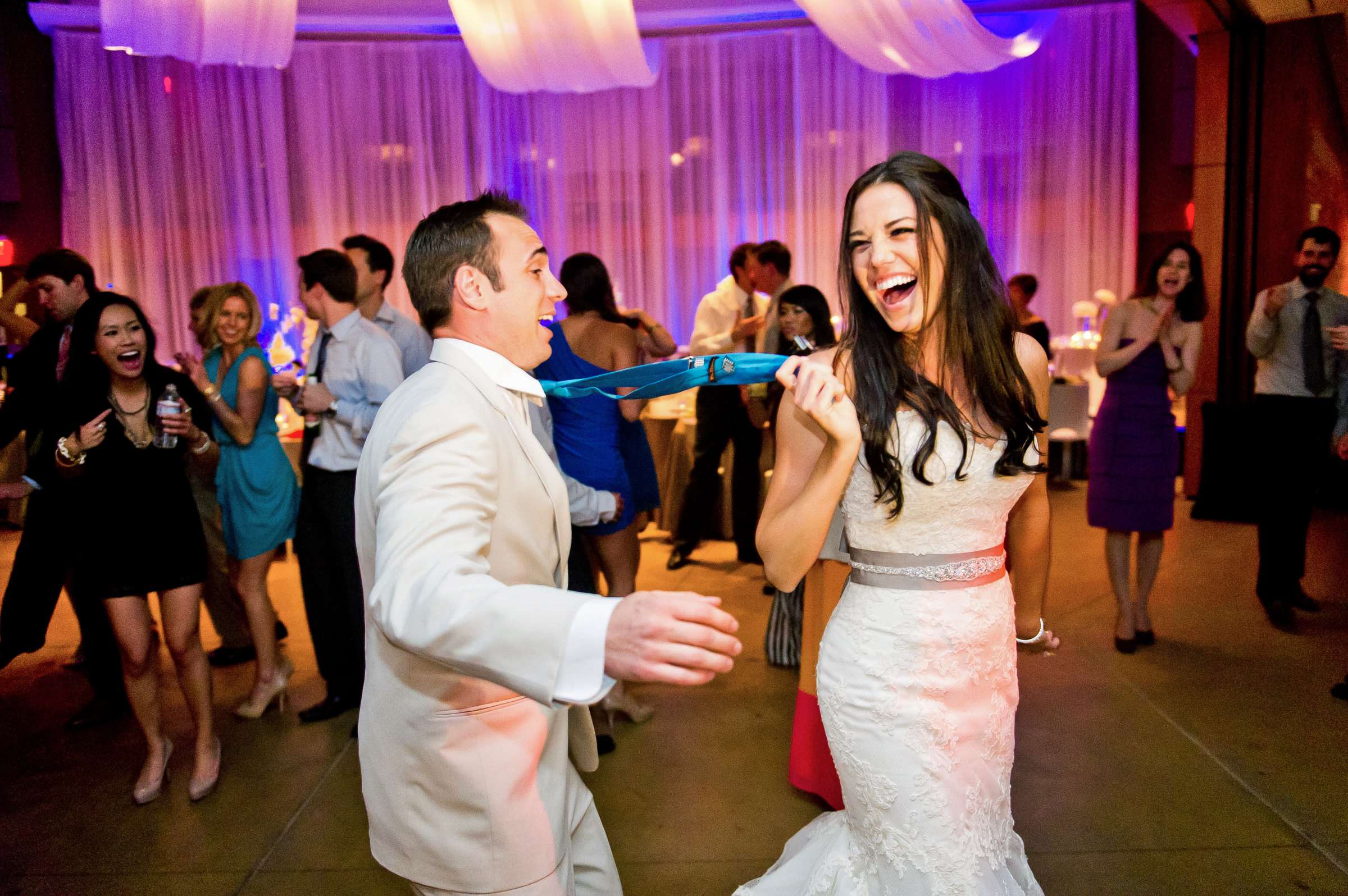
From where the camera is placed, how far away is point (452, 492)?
104 centimetres

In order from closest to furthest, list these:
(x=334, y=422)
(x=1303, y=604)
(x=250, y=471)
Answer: (x=334, y=422) < (x=250, y=471) < (x=1303, y=604)

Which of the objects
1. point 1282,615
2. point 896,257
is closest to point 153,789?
point 896,257

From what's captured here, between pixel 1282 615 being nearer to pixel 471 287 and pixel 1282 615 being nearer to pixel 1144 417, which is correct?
pixel 1144 417

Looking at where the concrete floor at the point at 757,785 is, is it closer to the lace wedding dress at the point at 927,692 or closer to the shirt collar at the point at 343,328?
the lace wedding dress at the point at 927,692

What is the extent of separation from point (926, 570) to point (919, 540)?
0.05 m

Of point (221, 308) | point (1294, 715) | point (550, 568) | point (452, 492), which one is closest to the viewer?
point (452, 492)

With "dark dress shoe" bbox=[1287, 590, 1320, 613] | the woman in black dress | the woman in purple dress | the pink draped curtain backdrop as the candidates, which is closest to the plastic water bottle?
the woman in black dress

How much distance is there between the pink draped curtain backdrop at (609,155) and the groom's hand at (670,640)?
27.4 ft

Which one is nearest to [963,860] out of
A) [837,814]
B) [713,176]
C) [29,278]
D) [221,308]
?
[837,814]

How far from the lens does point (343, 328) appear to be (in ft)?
10.7

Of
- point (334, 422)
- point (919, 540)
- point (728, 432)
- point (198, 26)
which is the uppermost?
point (198, 26)

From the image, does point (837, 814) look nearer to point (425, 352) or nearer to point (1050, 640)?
point (1050, 640)

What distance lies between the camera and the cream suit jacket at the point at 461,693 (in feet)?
3.55

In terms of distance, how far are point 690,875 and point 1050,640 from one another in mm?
1137
